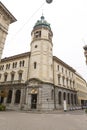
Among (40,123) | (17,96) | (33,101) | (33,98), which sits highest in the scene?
(17,96)

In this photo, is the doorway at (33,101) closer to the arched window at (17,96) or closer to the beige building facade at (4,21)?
the arched window at (17,96)

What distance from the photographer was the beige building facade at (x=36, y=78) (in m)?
27.8

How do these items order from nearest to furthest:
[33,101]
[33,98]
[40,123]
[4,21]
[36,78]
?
[40,123], [4,21], [33,101], [33,98], [36,78]

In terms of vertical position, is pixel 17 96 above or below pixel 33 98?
above

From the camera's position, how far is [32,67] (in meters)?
→ 30.6

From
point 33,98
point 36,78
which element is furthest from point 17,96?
point 36,78

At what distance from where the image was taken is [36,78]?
92.9 feet

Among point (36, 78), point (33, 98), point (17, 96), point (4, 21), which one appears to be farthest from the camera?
point (17, 96)

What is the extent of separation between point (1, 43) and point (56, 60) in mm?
26202

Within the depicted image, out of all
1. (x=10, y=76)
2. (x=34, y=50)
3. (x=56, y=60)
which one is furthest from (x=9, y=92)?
(x=56, y=60)

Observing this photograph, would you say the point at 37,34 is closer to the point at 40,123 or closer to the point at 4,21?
the point at 4,21

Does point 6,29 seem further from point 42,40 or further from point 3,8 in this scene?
point 42,40

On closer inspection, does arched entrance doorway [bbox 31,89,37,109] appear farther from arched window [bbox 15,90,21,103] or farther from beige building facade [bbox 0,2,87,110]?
arched window [bbox 15,90,21,103]

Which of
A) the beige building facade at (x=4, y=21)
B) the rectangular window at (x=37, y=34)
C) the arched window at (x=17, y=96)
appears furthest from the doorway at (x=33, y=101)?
the beige building facade at (x=4, y=21)
